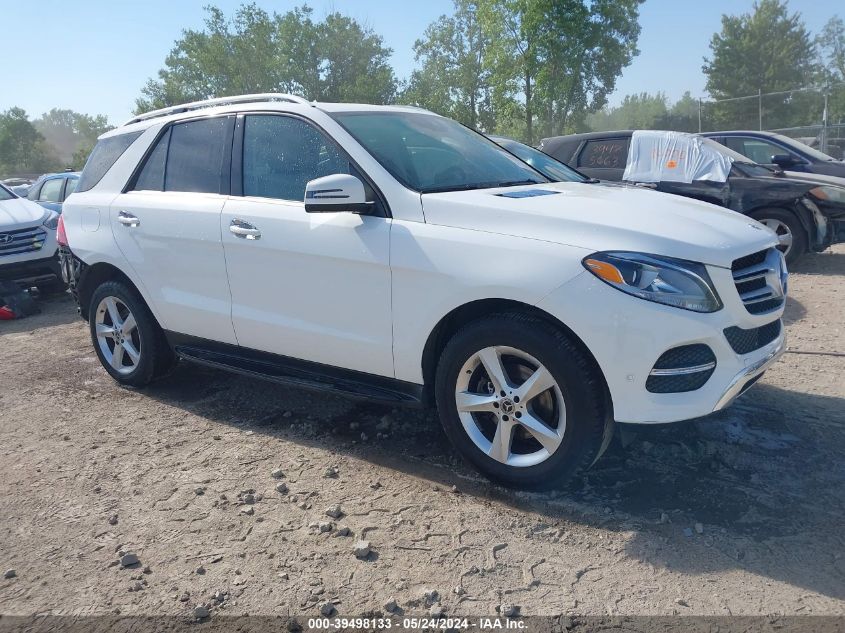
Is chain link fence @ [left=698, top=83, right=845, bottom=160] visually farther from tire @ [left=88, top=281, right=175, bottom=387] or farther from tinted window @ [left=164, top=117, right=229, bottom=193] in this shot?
tire @ [left=88, top=281, right=175, bottom=387]

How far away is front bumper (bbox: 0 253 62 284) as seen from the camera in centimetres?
848

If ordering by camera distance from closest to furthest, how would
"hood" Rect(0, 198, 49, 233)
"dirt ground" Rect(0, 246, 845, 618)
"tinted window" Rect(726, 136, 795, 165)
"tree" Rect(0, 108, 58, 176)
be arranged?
"dirt ground" Rect(0, 246, 845, 618) → "hood" Rect(0, 198, 49, 233) → "tinted window" Rect(726, 136, 795, 165) → "tree" Rect(0, 108, 58, 176)

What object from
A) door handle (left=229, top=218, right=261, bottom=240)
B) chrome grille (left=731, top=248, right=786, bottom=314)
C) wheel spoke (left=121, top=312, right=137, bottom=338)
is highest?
door handle (left=229, top=218, right=261, bottom=240)

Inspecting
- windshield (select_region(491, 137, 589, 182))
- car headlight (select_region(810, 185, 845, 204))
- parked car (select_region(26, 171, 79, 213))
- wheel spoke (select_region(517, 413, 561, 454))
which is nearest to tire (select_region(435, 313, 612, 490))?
wheel spoke (select_region(517, 413, 561, 454))

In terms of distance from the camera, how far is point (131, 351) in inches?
198

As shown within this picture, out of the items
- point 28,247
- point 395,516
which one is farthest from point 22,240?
point 395,516

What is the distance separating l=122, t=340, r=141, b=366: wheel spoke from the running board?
43 centimetres

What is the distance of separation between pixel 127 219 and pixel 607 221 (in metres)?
3.22

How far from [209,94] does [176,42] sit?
4592 mm

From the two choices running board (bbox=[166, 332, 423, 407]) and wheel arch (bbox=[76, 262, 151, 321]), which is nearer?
running board (bbox=[166, 332, 423, 407])

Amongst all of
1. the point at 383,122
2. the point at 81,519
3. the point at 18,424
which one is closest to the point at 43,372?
the point at 18,424

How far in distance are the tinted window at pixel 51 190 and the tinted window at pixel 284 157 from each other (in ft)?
32.1

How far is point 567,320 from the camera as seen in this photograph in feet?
9.77

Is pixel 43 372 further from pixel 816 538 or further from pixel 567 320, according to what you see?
pixel 816 538
